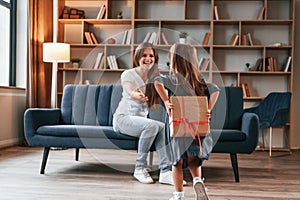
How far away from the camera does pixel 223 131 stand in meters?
3.46

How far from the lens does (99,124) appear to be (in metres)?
3.94

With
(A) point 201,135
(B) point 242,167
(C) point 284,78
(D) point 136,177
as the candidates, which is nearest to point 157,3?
(C) point 284,78

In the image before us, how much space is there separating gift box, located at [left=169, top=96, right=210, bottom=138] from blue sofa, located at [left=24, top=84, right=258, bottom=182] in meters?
1.02

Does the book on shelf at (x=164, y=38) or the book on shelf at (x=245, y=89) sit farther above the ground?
the book on shelf at (x=164, y=38)

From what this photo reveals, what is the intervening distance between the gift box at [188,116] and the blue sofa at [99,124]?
1017mm

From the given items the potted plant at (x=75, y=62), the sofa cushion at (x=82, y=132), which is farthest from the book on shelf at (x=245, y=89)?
the sofa cushion at (x=82, y=132)

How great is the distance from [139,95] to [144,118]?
0.19 metres

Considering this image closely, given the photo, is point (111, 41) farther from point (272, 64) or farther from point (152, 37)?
point (272, 64)

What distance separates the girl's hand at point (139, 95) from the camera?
330cm

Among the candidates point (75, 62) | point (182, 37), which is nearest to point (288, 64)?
point (182, 37)

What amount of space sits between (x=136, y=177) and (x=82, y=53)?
10.5 ft

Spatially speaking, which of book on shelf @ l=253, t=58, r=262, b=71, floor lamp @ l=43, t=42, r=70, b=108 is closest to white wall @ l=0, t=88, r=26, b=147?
floor lamp @ l=43, t=42, r=70, b=108

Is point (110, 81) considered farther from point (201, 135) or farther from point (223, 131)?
point (201, 135)

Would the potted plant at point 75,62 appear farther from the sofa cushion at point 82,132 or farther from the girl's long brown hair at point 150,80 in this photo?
the girl's long brown hair at point 150,80
